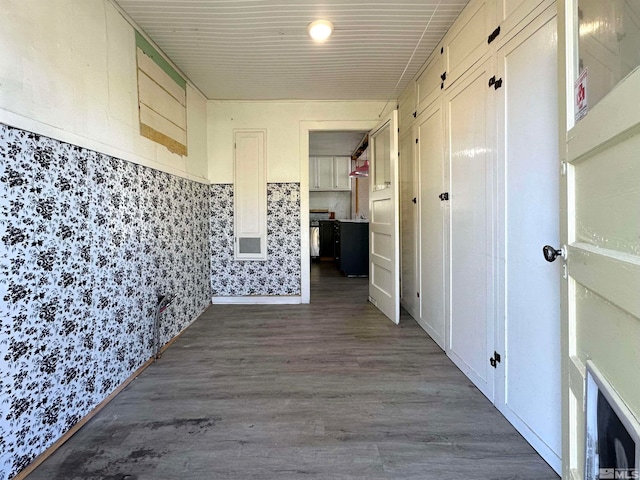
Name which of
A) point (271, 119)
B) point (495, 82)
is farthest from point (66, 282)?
point (271, 119)

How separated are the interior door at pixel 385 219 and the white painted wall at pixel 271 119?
43cm

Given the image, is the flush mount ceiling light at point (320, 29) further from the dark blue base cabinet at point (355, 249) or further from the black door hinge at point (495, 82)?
the dark blue base cabinet at point (355, 249)

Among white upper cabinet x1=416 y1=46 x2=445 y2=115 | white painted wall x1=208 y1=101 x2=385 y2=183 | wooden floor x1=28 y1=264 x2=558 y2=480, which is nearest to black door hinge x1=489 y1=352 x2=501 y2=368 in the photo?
wooden floor x1=28 y1=264 x2=558 y2=480

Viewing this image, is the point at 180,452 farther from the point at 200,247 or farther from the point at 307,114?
the point at 307,114

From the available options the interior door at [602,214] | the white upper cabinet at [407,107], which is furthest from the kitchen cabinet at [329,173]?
the interior door at [602,214]

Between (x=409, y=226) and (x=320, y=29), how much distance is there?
1.90 m

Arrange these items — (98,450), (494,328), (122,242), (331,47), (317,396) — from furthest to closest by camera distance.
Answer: (331,47)
(122,242)
(317,396)
(494,328)
(98,450)

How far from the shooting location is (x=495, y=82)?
1.64 metres

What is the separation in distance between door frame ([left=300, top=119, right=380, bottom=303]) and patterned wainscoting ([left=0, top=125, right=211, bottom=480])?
1.73 m

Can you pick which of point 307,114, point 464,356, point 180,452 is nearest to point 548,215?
point 464,356

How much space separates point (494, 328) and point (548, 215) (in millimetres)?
696

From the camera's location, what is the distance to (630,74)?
0.65 meters

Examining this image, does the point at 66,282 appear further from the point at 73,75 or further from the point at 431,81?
the point at 431,81

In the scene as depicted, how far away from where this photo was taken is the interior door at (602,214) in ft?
2.13
